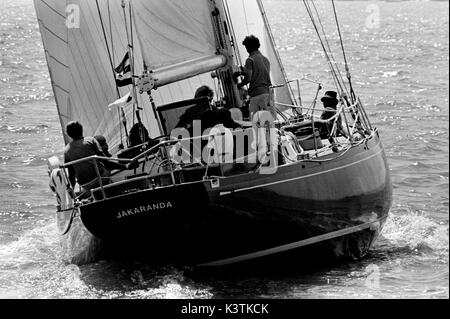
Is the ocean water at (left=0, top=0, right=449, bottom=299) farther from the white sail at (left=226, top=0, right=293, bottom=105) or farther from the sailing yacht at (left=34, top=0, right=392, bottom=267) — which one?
the white sail at (left=226, top=0, right=293, bottom=105)

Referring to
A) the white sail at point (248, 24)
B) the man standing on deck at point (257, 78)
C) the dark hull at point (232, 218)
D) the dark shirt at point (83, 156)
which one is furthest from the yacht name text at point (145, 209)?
the white sail at point (248, 24)

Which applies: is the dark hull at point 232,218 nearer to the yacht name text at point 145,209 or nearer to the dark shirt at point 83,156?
the yacht name text at point 145,209

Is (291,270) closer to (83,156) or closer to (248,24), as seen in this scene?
(83,156)

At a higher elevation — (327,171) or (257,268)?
(327,171)

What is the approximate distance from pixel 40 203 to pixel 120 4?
159 inches

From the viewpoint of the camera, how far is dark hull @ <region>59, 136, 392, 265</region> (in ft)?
35.3

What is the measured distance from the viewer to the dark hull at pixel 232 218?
10.8 metres

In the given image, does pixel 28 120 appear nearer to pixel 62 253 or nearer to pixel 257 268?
pixel 62 253

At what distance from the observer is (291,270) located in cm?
1162

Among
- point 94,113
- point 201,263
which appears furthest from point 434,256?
point 94,113

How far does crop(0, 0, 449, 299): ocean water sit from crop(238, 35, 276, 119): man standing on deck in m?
2.21

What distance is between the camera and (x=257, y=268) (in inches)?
449

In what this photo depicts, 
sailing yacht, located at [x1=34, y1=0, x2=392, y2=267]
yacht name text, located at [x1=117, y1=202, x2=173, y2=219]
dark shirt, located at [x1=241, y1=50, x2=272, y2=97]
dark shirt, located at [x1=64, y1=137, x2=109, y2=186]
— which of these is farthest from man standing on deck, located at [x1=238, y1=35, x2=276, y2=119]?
yacht name text, located at [x1=117, y1=202, x2=173, y2=219]
